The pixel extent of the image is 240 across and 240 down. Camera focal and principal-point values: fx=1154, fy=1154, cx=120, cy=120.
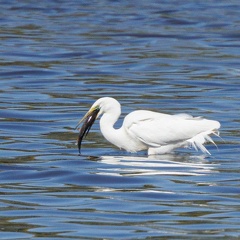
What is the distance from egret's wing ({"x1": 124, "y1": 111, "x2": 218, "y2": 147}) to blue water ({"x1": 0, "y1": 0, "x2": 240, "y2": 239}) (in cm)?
24

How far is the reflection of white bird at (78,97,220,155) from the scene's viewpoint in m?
13.0

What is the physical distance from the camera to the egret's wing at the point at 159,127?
13.0 m

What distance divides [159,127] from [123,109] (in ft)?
11.9

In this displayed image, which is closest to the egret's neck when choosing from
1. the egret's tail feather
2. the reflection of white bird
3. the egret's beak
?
the reflection of white bird

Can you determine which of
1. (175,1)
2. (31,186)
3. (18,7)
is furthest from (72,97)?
(175,1)

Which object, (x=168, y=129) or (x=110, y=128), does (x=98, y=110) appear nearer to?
(x=110, y=128)

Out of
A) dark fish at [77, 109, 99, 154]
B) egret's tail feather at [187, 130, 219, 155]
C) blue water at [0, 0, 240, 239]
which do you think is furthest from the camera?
dark fish at [77, 109, 99, 154]

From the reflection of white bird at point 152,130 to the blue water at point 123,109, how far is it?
0.19 metres

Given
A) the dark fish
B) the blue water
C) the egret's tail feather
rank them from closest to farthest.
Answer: the blue water → the egret's tail feather → the dark fish

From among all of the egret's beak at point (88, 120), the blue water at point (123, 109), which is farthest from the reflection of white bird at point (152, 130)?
the blue water at point (123, 109)

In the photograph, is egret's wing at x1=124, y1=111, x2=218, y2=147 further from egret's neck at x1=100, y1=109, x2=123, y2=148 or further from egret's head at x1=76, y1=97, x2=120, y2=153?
egret's head at x1=76, y1=97, x2=120, y2=153

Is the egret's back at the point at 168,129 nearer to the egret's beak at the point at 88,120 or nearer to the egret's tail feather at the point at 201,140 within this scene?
the egret's tail feather at the point at 201,140

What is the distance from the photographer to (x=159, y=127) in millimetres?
13047

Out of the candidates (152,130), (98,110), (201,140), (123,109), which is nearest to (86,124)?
(98,110)
